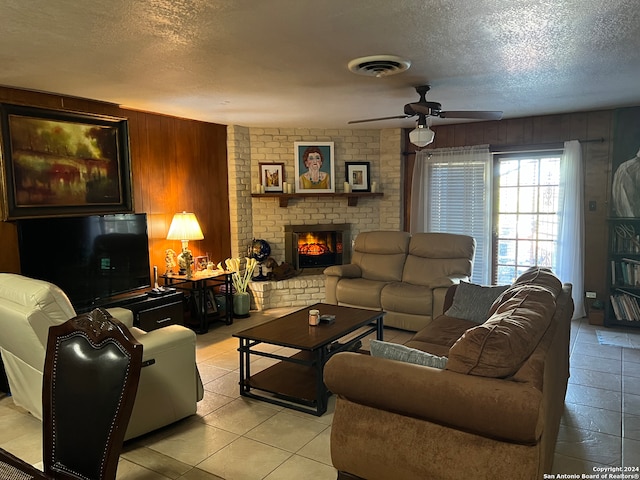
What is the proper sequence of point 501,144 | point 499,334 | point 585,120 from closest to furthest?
1. point 499,334
2. point 585,120
3. point 501,144

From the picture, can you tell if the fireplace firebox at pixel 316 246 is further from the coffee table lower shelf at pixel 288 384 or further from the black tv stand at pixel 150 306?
the coffee table lower shelf at pixel 288 384

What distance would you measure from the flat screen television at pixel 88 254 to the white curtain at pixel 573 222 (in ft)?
15.3

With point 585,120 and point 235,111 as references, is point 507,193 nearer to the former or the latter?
point 585,120

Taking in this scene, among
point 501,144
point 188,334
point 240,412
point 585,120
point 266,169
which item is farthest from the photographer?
point 266,169

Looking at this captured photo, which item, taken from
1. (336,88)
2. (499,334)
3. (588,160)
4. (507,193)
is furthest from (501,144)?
(499,334)

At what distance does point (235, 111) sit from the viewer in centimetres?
495

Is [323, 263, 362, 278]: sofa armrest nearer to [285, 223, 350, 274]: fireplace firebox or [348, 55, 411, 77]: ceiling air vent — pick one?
[285, 223, 350, 274]: fireplace firebox

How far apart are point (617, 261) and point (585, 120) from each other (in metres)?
1.65

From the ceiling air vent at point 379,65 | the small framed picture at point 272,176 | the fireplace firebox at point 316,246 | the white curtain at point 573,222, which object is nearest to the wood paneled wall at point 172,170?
the small framed picture at point 272,176

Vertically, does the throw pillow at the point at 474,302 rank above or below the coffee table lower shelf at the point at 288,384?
above

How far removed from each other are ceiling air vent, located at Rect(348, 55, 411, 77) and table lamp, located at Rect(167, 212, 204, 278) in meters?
2.56

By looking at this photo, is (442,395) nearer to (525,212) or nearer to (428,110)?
(428,110)

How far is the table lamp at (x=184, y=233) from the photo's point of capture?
194 inches

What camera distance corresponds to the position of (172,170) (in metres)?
5.21
